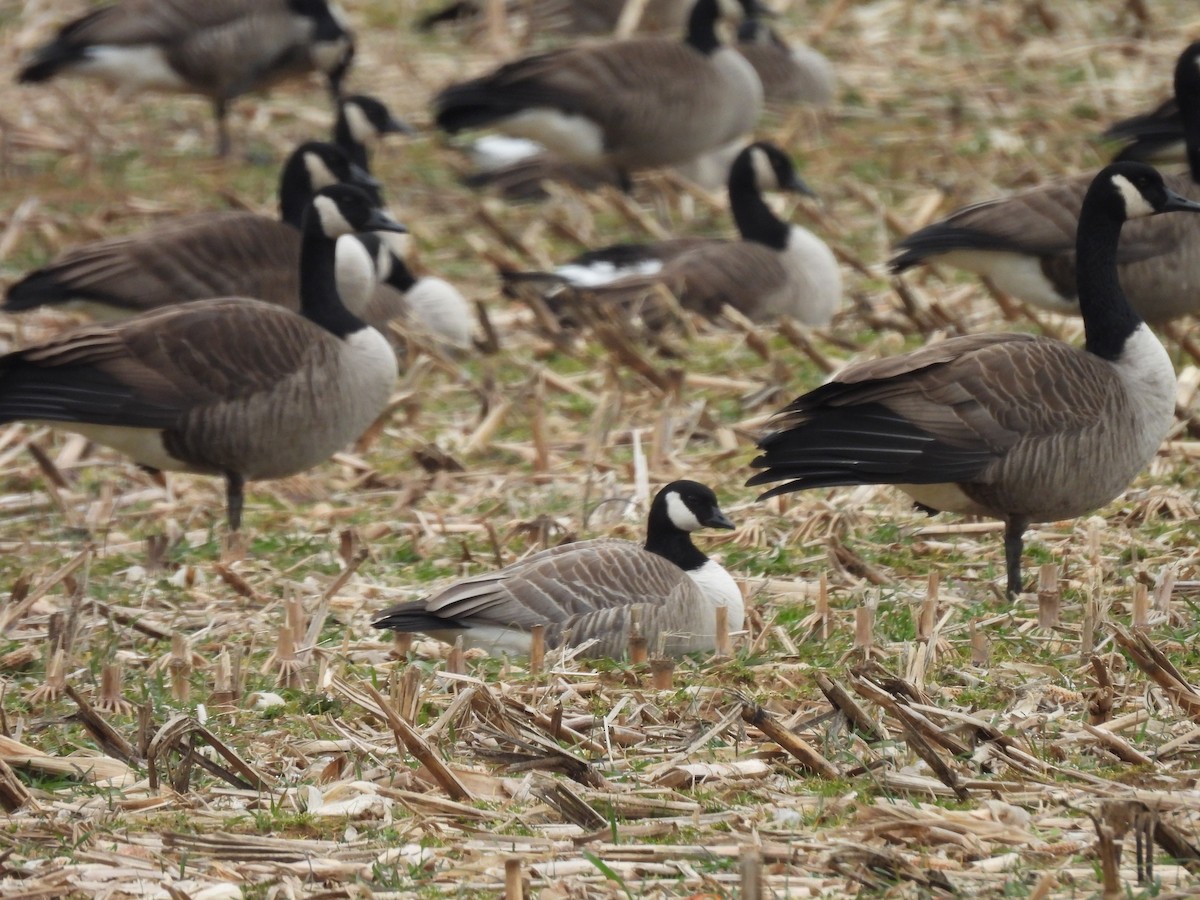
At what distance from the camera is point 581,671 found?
5.88m

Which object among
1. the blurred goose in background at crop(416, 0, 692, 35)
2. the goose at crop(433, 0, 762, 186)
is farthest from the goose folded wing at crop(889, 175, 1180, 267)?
the blurred goose in background at crop(416, 0, 692, 35)

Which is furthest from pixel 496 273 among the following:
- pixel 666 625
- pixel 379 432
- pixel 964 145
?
pixel 666 625

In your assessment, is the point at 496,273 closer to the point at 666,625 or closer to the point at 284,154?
the point at 284,154

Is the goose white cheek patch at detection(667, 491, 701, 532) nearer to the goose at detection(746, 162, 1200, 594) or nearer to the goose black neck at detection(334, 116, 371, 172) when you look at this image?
the goose at detection(746, 162, 1200, 594)

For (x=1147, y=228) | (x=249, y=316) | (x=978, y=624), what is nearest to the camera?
(x=978, y=624)

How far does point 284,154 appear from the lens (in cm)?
1472

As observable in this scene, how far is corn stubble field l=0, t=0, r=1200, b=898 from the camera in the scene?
170 inches

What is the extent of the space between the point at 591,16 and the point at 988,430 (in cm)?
1122

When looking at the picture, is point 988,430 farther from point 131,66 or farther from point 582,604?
point 131,66

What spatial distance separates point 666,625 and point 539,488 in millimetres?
2154

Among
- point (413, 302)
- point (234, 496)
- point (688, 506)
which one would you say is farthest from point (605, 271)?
point (688, 506)

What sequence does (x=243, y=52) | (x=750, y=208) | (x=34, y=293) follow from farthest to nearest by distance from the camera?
1. (x=243, y=52)
2. (x=750, y=208)
3. (x=34, y=293)

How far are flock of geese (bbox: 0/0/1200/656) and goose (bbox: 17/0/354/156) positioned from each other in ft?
0.08

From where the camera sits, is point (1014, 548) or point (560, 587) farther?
point (1014, 548)
